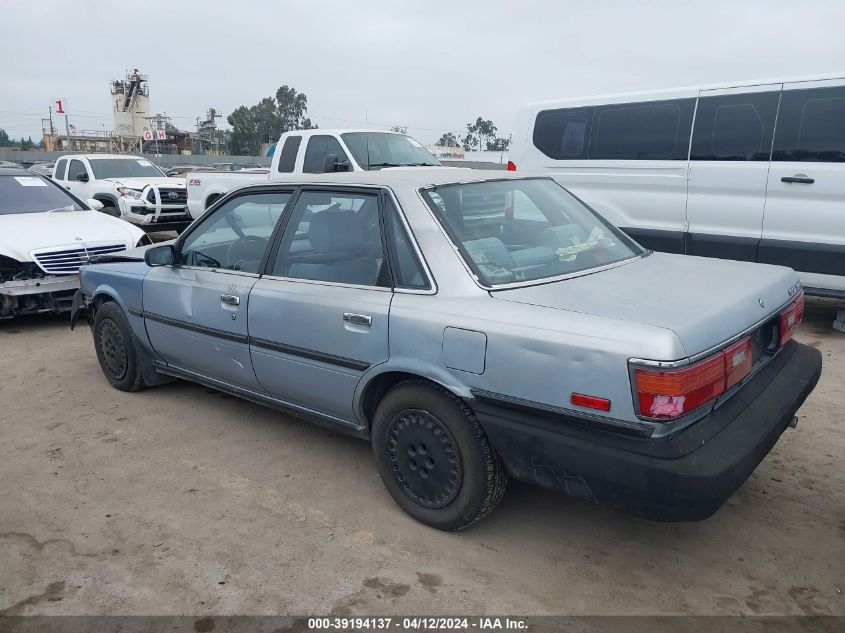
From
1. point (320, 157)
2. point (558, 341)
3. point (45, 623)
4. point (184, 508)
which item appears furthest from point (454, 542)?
point (320, 157)

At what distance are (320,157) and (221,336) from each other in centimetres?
608

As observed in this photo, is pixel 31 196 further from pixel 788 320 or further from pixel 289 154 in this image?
pixel 788 320

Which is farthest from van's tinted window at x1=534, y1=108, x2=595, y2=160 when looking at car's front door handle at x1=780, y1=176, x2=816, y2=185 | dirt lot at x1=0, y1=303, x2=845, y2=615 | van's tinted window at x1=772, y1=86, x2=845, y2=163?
dirt lot at x1=0, y1=303, x2=845, y2=615

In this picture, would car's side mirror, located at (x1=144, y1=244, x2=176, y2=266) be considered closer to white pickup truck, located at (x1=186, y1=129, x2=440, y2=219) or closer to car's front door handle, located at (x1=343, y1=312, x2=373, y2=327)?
car's front door handle, located at (x1=343, y1=312, x2=373, y2=327)

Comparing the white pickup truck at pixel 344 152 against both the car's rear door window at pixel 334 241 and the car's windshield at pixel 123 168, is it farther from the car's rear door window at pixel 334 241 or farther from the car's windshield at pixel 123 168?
the car's rear door window at pixel 334 241

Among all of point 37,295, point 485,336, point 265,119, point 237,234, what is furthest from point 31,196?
point 265,119

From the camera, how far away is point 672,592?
8.76 feet

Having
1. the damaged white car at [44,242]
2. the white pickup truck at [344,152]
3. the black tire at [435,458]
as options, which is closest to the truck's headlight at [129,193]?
the white pickup truck at [344,152]

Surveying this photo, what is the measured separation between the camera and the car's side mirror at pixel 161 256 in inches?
164

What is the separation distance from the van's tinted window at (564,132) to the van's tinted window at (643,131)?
0.13 m

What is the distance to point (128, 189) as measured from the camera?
11953 millimetres

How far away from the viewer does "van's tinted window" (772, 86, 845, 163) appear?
5.79m

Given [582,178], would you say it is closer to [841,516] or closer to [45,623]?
[841,516]

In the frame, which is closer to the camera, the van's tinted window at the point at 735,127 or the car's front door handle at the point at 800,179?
the car's front door handle at the point at 800,179
